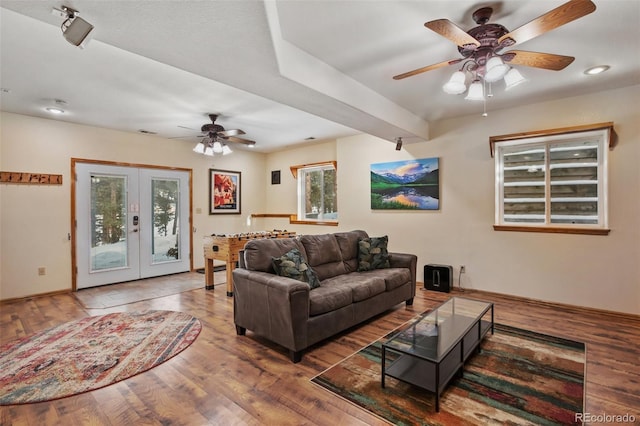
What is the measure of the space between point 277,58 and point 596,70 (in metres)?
3.15

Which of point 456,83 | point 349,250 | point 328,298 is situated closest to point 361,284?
point 328,298

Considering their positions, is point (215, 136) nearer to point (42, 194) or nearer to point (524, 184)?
point (42, 194)

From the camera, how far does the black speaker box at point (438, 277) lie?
4.52m

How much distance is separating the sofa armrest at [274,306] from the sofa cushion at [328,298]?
11cm

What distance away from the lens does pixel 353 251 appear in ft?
13.5

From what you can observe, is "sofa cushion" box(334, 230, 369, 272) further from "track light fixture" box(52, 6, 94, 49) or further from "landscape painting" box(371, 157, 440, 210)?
"track light fixture" box(52, 6, 94, 49)

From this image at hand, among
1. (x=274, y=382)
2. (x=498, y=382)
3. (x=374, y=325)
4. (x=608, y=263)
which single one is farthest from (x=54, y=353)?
(x=608, y=263)

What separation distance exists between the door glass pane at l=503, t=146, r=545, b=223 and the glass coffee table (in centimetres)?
203

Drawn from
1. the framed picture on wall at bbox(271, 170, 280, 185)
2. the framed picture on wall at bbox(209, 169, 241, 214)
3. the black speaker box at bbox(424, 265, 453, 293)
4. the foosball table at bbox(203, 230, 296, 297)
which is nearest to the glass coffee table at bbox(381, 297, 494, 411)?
the black speaker box at bbox(424, 265, 453, 293)

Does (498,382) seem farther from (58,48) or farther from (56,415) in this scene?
(58,48)

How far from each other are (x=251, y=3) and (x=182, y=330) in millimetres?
3013

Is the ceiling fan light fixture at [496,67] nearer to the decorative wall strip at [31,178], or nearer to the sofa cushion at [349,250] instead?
the sofa cushion at [349,250]

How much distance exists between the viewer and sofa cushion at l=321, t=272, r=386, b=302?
3137mm

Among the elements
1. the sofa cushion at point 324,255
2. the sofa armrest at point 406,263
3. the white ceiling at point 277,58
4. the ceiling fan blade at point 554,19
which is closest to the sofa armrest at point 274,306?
the sofa cushion at point 324,255
